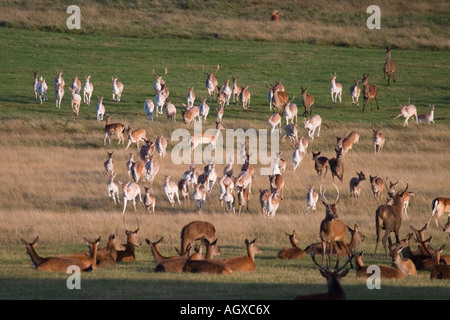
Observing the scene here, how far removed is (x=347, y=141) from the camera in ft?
86.3

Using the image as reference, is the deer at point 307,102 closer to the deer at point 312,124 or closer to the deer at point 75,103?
the deer at point 312,124

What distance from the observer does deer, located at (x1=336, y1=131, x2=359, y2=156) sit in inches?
1027

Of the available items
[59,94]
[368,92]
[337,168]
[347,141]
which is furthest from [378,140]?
[59,94]

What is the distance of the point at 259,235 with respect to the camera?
17.6m

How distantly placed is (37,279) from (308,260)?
4729 mm

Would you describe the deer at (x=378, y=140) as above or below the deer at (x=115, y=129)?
below

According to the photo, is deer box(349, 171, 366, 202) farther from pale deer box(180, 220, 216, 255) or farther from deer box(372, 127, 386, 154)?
pale deer box(180, 220, 216, 255)

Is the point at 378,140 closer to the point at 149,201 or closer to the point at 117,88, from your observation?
the point at 149,201

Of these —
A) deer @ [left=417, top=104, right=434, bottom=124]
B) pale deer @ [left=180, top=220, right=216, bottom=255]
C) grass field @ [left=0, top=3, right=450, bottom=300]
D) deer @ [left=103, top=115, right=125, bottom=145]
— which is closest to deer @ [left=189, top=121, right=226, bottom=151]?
grass field @ [left=0, top=3, right=450, bottom=300]

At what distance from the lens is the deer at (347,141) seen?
26091 mm

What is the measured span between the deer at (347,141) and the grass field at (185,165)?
36 centimetres

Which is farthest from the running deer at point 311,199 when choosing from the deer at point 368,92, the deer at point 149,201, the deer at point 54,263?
the deer at point 368,92
